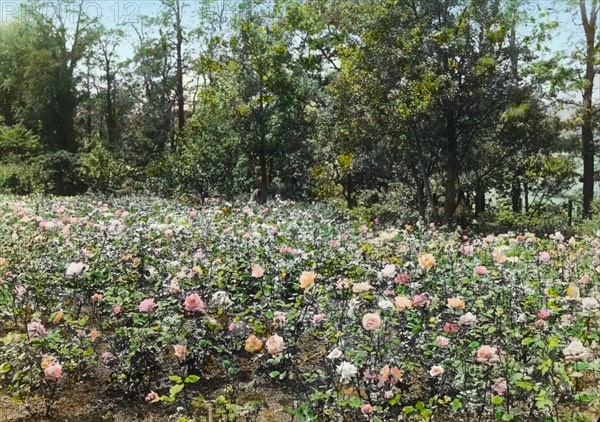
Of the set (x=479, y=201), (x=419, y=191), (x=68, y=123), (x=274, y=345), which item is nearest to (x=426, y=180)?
(x=419, y=191)

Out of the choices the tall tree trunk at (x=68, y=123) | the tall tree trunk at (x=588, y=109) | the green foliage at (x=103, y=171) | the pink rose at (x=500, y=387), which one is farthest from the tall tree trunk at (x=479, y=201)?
the tall tree trunk at (x=68, y=123)

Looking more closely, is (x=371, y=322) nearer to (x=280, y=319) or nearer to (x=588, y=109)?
(x=280, y=319)

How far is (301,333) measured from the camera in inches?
139

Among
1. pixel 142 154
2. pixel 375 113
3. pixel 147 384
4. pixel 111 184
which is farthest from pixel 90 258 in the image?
pixel 142 154

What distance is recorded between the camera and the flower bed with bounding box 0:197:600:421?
104 inches

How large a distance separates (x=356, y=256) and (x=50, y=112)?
1097 inches

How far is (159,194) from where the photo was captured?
62.3ft

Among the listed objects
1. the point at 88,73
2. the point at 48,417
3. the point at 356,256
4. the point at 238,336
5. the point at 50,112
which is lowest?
the point at 48,417

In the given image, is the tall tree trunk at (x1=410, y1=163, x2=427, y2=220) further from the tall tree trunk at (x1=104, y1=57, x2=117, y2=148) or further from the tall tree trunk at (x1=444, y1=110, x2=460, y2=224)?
the tall tree trunk at (x1=104, y1=57, x2=117, y2=148)

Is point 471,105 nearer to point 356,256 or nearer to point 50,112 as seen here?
point 356,256

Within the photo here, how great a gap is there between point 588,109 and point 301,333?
55.7 feet

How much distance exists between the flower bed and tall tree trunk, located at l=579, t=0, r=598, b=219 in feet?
46.4

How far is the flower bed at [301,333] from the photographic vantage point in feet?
8.64

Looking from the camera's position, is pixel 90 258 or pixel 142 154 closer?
pixel 90 258
